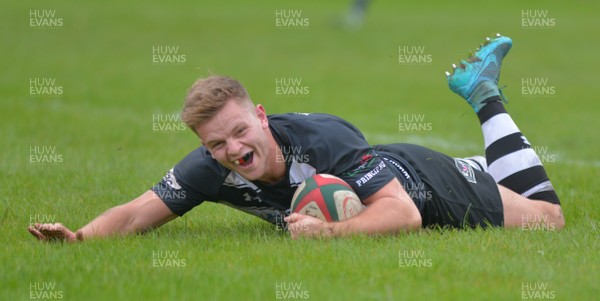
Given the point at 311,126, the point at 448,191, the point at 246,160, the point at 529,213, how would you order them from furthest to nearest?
the point at 529,213
the point at 448,191
the point at 311,126
the point at 246,160

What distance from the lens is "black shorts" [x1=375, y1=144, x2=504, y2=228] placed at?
705cm


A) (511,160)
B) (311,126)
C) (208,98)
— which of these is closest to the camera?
(208,98)

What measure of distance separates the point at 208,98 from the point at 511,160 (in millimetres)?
2816

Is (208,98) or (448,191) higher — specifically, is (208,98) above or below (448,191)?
above

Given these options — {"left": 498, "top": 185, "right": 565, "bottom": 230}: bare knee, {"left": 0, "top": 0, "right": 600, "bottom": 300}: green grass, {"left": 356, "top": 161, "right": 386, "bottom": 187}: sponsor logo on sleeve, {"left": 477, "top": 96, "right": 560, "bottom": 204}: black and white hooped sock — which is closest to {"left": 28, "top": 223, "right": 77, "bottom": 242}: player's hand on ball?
{"left": 0, "top": 0, "right": 600, "bottom": 300}: green grass

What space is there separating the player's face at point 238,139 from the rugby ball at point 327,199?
35 centimetres

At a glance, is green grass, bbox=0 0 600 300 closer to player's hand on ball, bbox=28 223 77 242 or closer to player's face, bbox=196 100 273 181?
player's hand on ball, bbox=28 223 77 242

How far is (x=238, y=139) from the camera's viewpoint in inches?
245

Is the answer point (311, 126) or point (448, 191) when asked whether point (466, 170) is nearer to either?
point (448, 191)

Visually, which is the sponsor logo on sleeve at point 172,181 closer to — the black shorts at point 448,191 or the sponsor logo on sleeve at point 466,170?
the black shorts at point 448,191

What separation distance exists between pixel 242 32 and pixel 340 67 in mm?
5909

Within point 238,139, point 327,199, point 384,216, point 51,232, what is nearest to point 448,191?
point 384,216

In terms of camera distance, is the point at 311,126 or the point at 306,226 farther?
the point at 311,126

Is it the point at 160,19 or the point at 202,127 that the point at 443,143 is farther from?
the point at 160,19
